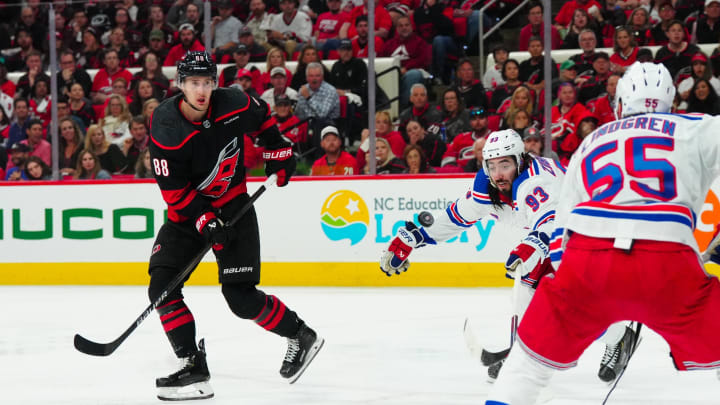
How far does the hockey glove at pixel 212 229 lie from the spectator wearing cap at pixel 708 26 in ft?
14.3

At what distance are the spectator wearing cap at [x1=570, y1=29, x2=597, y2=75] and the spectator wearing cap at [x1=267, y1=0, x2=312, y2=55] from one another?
212cm

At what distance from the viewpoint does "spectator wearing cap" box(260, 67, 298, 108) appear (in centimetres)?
757

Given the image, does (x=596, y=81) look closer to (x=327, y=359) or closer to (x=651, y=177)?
(x=327, y=359)

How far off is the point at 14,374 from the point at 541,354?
259 cm

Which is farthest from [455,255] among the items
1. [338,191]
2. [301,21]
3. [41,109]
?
[41,109]

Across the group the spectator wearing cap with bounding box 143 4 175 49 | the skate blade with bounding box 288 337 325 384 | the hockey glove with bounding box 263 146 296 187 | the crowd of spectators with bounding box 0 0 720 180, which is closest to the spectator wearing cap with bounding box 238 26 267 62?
the crowd of spectators with bounding box 0 0 720 180

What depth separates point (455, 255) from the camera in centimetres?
722

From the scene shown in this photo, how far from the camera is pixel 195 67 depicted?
3553mm

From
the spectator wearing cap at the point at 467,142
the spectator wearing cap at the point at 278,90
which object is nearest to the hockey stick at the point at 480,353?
the spectator wearing cap at the point at 467,142

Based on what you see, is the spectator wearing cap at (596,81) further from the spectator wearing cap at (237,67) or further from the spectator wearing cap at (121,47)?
A: the spectator wearing cap at (121,47)

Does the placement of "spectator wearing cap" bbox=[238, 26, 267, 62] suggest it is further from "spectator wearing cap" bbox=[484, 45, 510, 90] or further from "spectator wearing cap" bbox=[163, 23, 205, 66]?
"spectator wearing cap" bbox=[484, 45, 510, 90]

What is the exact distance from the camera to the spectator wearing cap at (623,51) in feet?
22.9

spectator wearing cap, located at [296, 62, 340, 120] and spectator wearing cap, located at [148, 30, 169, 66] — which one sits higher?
spectator wearing cap, located at [148, 30, 169, 66]

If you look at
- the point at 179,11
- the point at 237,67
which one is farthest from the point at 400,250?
the point at 179,11
